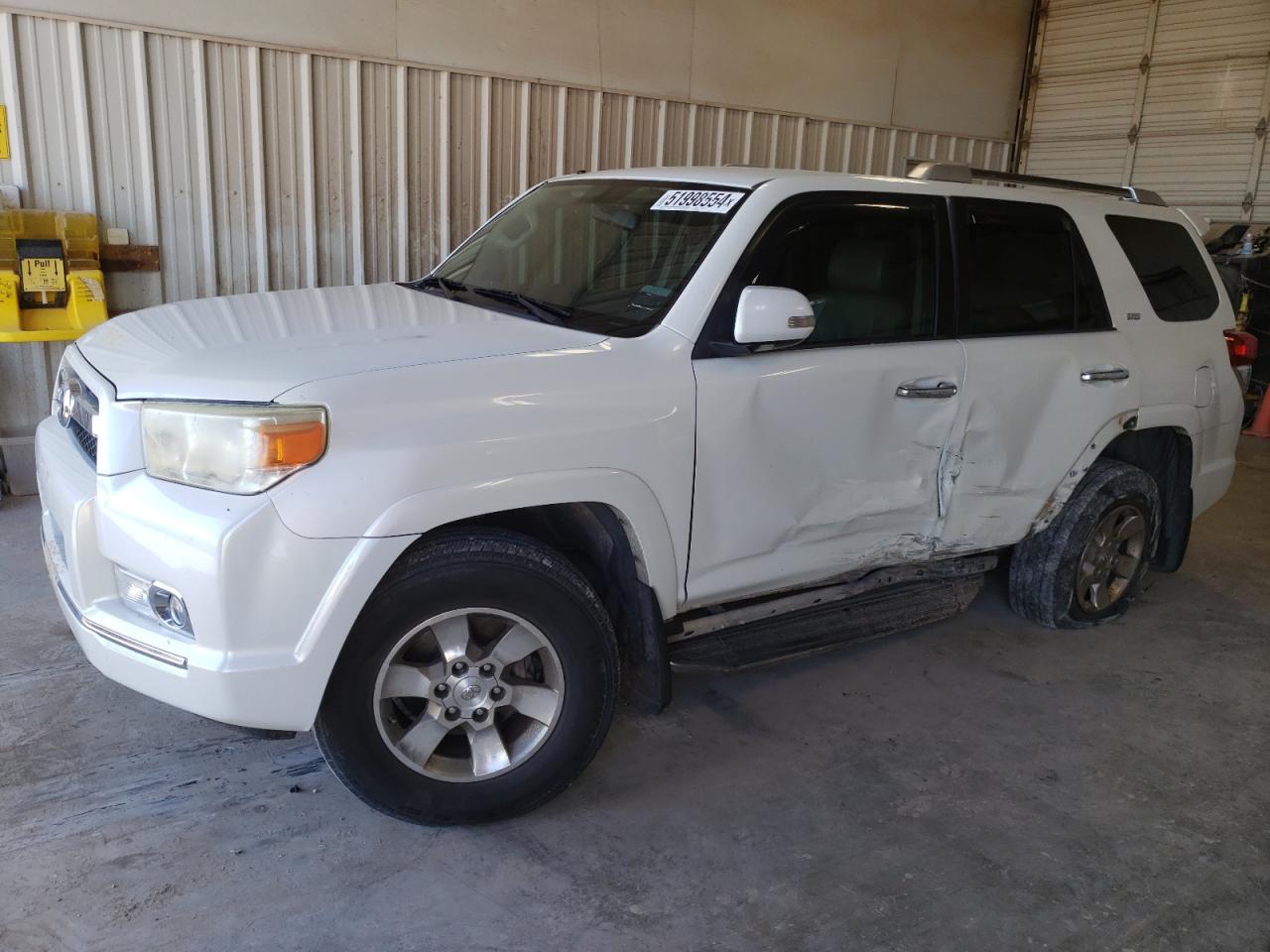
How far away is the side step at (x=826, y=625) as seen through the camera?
3.22m

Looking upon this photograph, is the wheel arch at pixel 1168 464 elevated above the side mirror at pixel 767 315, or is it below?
below

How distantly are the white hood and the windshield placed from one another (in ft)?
0.58

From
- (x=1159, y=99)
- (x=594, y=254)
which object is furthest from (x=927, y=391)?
(x=1159, y=99)

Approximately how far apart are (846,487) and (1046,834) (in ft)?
3.99

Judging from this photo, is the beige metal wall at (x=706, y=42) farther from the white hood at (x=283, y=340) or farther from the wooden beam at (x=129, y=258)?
the white hood at (x=283, y=340)

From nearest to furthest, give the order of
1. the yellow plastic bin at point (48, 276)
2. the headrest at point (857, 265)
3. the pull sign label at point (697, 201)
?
the pull sign label at point (697, 201) < the headrest at point (857, 265) < the yellow plastic bin at point (48, 276)

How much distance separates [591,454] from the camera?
2.68 meters

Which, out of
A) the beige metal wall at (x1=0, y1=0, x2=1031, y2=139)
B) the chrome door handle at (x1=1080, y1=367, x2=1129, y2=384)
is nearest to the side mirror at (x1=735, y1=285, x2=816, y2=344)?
the chrome door handle at (x1=1080, y1=367, x2=1129, y2=384)

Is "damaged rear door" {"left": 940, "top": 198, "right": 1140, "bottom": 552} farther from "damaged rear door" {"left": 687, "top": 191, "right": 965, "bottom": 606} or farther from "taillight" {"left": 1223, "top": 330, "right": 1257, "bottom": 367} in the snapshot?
"taillight" {"left": 1223, "top": 330, "right": 1257, "bottom": 367}

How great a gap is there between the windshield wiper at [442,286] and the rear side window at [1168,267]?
9.07ft

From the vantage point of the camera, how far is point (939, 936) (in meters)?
2.49

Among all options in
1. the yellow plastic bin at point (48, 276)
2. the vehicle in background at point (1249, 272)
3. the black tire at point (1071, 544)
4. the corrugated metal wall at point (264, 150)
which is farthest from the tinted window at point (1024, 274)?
the vehicle in background at point (1249, 272)

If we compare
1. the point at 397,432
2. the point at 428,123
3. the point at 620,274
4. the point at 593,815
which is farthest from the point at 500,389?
the point at 428,123

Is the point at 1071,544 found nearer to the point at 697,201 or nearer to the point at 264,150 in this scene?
the point at 697,201
